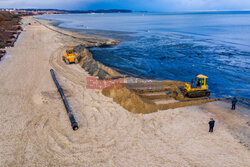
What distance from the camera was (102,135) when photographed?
1148cm

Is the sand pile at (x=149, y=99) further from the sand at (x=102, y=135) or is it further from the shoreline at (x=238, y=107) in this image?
the sand at (x=102, y=135)

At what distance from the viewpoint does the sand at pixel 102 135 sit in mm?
9656

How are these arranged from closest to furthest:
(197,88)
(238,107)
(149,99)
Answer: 1. (238,107)
2. (149,99)
3. (197,88)

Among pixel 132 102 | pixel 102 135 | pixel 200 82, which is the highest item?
pixel 200 82

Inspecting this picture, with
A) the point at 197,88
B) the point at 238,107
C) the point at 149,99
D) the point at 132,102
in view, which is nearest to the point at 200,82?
the point at 197,88

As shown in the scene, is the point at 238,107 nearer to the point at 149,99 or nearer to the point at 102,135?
the point at 149,99

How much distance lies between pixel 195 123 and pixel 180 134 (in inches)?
83.4

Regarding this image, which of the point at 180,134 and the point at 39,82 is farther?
the point at 39,82

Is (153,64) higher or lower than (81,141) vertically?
higher

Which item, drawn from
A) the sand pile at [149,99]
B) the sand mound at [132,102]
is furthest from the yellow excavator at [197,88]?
the sand mound at [132,102]

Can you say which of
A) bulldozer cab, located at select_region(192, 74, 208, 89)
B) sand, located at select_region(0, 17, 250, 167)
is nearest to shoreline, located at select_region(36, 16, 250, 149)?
sand, located at select_region(0, 17, 250, 167)

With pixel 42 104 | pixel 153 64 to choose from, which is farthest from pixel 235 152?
pixel 153 64

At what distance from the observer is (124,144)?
35.2ft

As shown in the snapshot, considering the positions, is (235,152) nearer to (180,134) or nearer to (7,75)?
(180,134)
